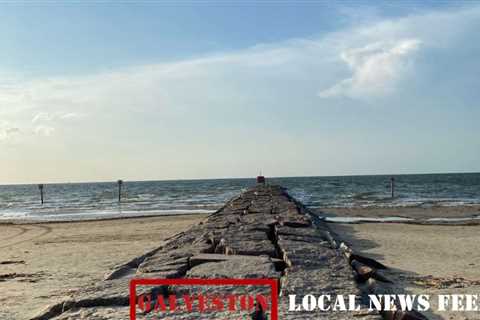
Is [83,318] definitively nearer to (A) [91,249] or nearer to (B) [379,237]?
(A) [91,249]

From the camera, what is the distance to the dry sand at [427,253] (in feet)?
16.5

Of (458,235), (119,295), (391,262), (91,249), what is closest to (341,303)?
(119,295)

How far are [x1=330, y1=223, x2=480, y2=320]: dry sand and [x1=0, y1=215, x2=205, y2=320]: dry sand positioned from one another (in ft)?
12.6

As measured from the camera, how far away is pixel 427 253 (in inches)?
309

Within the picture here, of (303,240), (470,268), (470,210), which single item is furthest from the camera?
(470,210)

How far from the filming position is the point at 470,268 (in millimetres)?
6359

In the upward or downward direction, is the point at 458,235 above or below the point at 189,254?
below

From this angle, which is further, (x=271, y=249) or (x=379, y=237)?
(x=379, y=237)

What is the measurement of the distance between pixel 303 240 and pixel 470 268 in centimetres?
252

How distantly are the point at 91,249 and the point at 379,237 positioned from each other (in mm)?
6071

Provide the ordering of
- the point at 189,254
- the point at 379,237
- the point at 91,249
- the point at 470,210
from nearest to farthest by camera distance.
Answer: the point at 189,254, the point at 91,249, the point at 379,237, the point at 470,210

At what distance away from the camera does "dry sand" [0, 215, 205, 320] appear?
4922 mm

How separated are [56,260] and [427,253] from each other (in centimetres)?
623

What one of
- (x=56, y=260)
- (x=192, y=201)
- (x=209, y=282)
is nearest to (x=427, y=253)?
(x=209, y=282)
